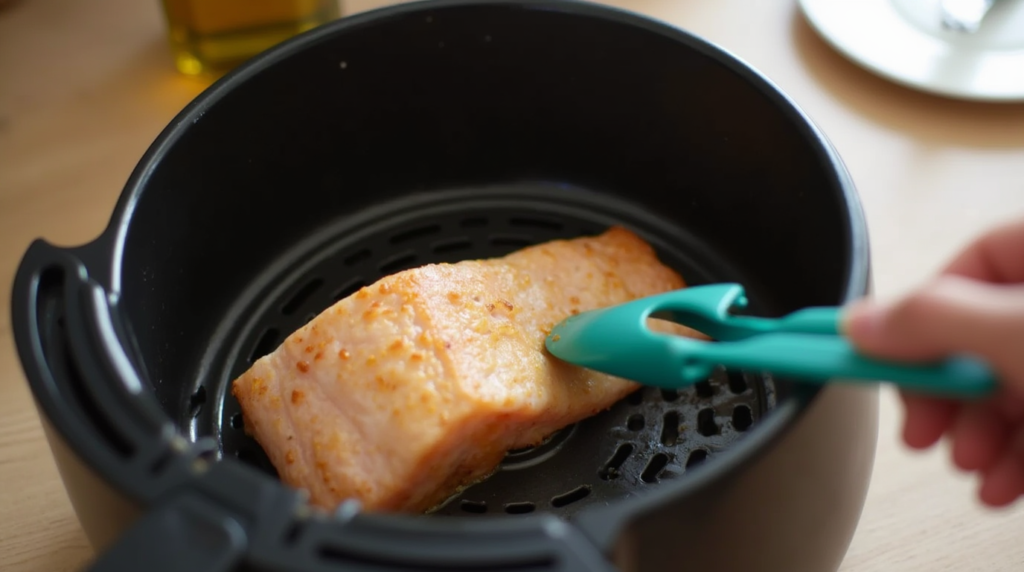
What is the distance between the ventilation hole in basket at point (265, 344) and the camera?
0.98 metres

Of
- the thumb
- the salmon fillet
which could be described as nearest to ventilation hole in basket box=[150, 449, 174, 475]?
the salmon fillet

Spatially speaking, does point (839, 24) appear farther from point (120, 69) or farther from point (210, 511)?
point (210, 511)

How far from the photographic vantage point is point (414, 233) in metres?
1.10

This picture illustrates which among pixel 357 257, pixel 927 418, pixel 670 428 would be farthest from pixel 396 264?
pixel 927 418

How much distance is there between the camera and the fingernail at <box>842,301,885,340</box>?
55 centimetres

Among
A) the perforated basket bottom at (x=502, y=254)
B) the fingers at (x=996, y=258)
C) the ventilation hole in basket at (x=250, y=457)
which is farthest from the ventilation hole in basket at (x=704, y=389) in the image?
the ventilation hole in basket at (x=250, y=457)

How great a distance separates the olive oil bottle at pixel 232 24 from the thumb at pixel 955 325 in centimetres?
94

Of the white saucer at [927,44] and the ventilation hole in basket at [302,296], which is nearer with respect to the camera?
the ventilation hole in basket at [302,296]

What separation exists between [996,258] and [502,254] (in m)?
0.56

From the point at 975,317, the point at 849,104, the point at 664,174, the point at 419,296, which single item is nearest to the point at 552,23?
the point at 664,174

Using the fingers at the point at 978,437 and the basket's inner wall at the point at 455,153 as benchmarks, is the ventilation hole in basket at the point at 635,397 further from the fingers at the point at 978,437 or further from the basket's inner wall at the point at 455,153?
the fingers at the point at 978,437

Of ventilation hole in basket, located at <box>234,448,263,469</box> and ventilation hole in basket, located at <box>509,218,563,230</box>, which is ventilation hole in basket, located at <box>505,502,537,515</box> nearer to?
ventilation hole in basket, located at <box>234,448,263,469</box>

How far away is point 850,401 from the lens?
678 millimetres

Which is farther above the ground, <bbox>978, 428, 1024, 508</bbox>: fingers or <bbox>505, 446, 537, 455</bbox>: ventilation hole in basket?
<bbox>505, 446, 537, 455</bbox>: ventilation hole in basket
